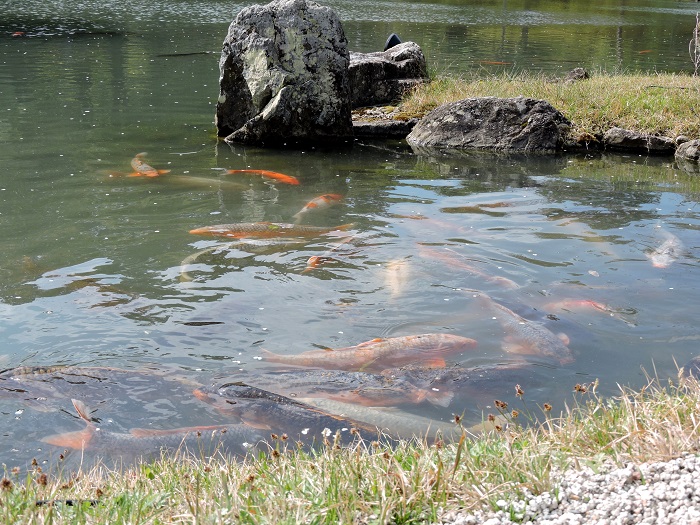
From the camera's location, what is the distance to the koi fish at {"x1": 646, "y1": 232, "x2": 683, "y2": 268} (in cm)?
887

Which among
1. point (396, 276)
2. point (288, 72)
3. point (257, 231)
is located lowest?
point (396, 276)

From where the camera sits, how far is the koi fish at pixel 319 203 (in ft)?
35.4

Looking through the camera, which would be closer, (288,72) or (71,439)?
(71,439)

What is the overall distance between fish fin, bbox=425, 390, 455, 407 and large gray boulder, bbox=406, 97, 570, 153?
922 cm

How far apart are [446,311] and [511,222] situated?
3182mm

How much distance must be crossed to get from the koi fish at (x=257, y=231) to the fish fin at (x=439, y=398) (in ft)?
13.4

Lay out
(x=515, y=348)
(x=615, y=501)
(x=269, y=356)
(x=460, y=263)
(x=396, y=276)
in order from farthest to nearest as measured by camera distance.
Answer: (x=460, y=263) < (x=396, y=276) < (x=515, y=348) < (x=269, y=356) < (x=615, y=501)

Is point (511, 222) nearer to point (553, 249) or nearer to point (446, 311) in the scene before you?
point (553, 249)

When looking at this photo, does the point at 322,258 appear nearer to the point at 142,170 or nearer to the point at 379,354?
the point at 379,354

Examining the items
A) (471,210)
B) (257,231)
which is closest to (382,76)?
(471,210)

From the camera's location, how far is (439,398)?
6004mm

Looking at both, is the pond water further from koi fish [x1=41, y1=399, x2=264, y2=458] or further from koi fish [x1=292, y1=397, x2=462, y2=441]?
koi fish [x1=292, y1=397, x2=462, y2=441]

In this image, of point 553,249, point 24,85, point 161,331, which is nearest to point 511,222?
point 553,249

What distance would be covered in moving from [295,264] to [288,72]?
6.71 m
